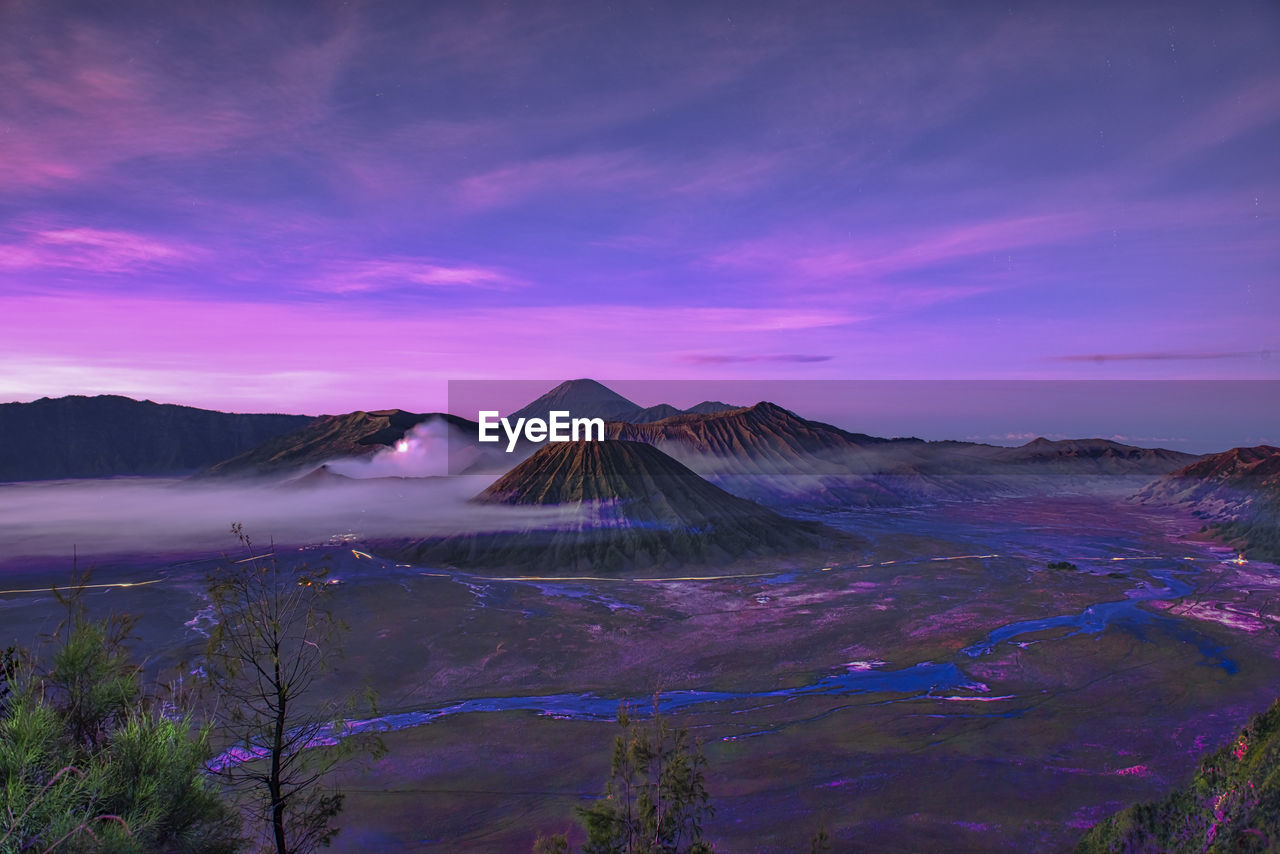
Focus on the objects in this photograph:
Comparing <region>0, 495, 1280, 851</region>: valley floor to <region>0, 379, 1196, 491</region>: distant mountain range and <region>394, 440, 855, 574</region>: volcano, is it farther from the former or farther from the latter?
<region>0, 379, 1196, 491</region>: distant mountain range

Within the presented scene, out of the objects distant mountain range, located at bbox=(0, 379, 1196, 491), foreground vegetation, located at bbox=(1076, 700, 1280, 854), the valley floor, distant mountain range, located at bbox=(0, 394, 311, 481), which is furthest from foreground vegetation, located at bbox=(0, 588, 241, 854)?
distant mountain range, located at bbox=(0, 394, 311, 481)

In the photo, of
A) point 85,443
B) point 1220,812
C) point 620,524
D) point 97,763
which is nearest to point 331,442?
point 85,443

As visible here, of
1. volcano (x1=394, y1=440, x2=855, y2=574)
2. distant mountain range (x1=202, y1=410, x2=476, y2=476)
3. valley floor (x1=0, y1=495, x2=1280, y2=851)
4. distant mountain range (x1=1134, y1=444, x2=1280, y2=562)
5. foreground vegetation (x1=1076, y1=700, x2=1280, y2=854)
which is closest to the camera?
foreground vegetation (x1=1076, y1=700, x2=1280, y2=854)

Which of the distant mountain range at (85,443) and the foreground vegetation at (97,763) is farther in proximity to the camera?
the distant mountain range at (85,443)

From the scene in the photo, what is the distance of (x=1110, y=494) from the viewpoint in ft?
486

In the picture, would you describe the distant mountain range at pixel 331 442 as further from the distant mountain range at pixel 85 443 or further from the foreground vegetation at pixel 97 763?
the foreground vegetation at pixel 97 763

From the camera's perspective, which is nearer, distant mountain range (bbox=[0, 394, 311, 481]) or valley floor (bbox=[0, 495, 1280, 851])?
valley floor (bbox=[0, 495, 1280, 851])

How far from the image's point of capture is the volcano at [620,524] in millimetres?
Result: 67625

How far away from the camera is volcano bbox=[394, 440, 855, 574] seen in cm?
6762

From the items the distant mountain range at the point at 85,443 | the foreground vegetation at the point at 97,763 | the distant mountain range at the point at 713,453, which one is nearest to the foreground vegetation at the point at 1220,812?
the foreground vegetation at the point at 97,763

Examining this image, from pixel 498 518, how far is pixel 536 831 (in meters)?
58.7

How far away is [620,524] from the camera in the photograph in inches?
2884

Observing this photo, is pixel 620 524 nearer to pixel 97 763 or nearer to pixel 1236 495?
pixel 97 763

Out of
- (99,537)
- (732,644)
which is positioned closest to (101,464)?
(99,537)
